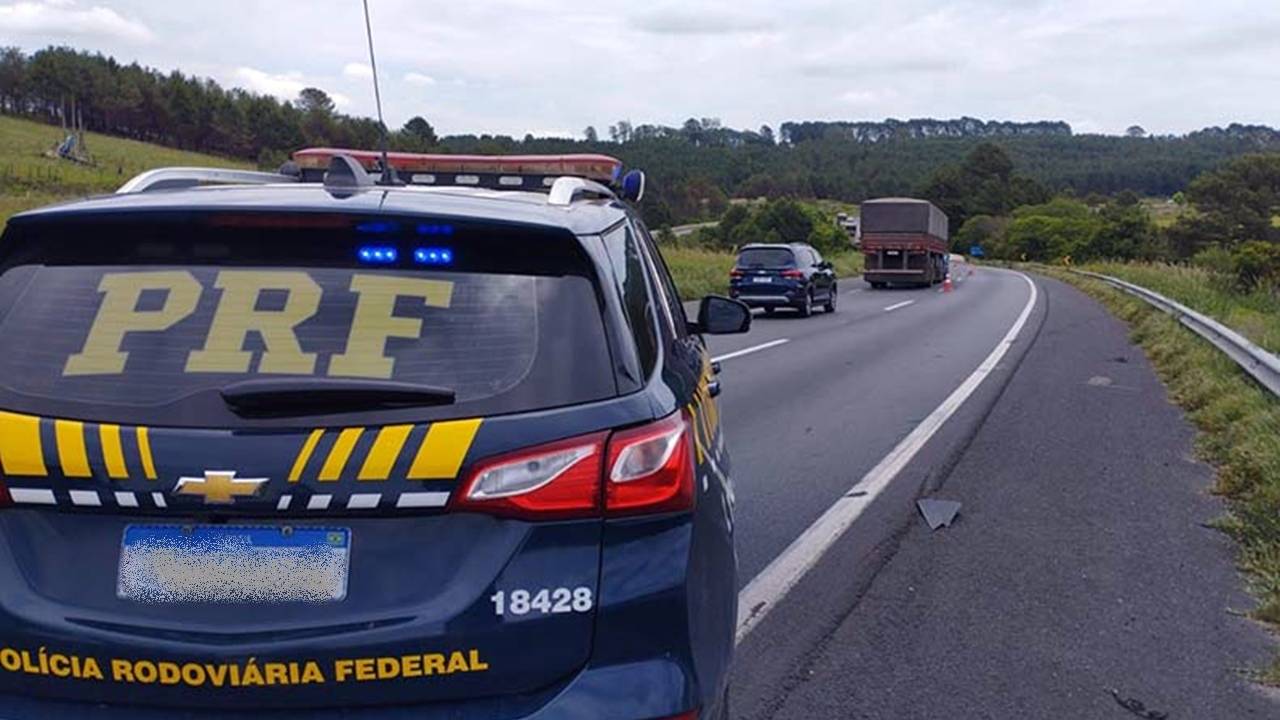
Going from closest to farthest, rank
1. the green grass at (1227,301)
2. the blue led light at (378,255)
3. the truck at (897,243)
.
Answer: the blue led light at (378,255), the green grass at (1227,301), the truck at (897,243)

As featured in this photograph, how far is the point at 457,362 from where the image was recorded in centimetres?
270

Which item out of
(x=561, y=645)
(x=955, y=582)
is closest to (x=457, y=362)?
(x=561, y=645)

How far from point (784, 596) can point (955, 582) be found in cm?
94

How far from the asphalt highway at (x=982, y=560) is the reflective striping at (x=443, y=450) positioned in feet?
7.13

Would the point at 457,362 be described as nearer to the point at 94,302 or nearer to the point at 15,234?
the point at 94,302

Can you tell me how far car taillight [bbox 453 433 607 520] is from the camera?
8.46 ft

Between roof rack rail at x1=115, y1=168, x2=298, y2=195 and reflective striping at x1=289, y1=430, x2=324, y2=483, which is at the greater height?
roof rack rail at x1=115, y1=168, x2=298, y2=195

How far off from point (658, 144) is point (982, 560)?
315 ft

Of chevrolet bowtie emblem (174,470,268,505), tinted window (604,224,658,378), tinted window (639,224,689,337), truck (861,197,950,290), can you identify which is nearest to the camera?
chevrolet bowtie emblem (174,470,268,505)

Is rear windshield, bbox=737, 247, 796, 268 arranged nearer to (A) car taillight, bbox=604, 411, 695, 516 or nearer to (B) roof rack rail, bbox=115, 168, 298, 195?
(B) roof rack rail, bbox=115, 168, 298, 195

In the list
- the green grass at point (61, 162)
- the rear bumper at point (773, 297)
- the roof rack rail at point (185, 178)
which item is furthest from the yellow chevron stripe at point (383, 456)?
the green grass at point (61, 162)

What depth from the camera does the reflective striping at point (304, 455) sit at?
2.53 metres

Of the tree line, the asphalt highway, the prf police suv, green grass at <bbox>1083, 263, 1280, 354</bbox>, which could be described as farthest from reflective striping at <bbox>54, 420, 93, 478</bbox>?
the tree line

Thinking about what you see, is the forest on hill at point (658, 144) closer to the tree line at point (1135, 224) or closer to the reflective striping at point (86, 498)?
the reflective striping at point (86, 498)
